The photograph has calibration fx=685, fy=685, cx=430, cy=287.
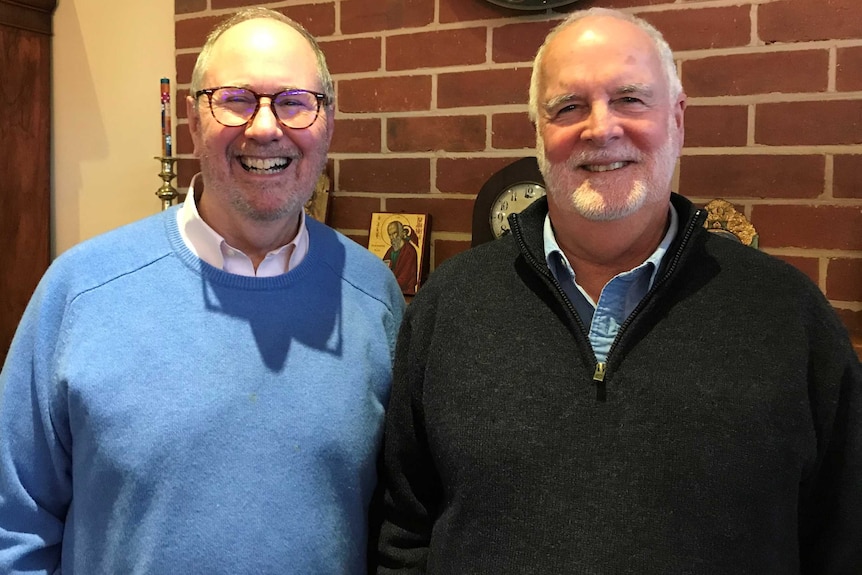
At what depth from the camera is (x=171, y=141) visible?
6.57ft

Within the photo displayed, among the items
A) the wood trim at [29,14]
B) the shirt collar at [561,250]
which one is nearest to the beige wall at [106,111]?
the wood trim at [29,14]

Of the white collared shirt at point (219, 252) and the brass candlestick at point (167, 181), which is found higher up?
the brass candlestick at point (167, 181)

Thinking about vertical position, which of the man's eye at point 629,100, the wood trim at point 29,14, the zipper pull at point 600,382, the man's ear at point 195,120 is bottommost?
the zipper pull at point 600,382

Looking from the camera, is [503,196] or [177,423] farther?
[503,196]

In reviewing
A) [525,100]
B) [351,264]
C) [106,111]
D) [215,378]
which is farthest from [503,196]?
[106,111]

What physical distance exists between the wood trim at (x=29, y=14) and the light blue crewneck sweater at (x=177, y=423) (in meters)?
1.33

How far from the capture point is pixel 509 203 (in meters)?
1.55

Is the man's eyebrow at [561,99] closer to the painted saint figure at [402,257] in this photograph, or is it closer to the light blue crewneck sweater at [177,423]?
the light blue crewneck sweater at [177,423]

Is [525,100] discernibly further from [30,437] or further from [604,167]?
[30,437]

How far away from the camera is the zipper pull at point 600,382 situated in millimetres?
956

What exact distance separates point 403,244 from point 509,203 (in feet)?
1.04

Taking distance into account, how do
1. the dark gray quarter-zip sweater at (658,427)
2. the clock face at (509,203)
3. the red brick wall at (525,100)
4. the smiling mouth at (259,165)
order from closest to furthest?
the dark gray quarter-zip sweater at (658,427)
the smiling mouth at (259,165)
the red brick wall at (525,100)
the clock face at (509,203)

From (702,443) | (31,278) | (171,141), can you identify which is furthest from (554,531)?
(31,278)

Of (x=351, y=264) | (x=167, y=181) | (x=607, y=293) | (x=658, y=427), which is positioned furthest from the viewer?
(x=167, y=181)
